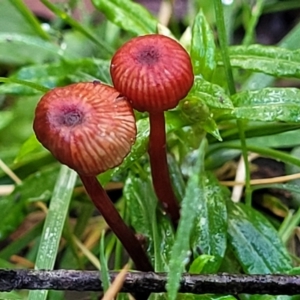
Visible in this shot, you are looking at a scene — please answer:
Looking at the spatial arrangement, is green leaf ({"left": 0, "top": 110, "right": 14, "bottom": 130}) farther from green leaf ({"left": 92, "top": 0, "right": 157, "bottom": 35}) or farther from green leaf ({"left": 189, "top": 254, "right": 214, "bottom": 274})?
green leaf ({"left": 189, "top": 254, "right": 214, "bottom": 274})

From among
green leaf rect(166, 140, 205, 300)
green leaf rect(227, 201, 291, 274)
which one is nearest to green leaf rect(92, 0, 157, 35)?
green leaf rect(227, 201, 291, 274)

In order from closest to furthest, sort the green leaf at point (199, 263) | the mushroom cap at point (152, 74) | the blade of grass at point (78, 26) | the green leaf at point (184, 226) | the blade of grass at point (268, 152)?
the green leaf at point (184, 226) < the mushroom cap at point (152, 74) < the green leaf at point (199, 263) < the blade of grass at point (268, 152) < the blade of grass at point (78, 26)

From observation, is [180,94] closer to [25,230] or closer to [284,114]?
[284,114]

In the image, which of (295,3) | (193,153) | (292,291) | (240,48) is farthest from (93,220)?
(295,3)

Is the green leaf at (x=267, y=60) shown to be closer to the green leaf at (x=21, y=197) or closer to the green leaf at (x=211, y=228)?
the green leaf at (x=211, y=228)

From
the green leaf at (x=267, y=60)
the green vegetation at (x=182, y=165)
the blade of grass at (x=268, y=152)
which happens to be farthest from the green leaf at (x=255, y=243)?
the green leaf at (x=267, y=60)
